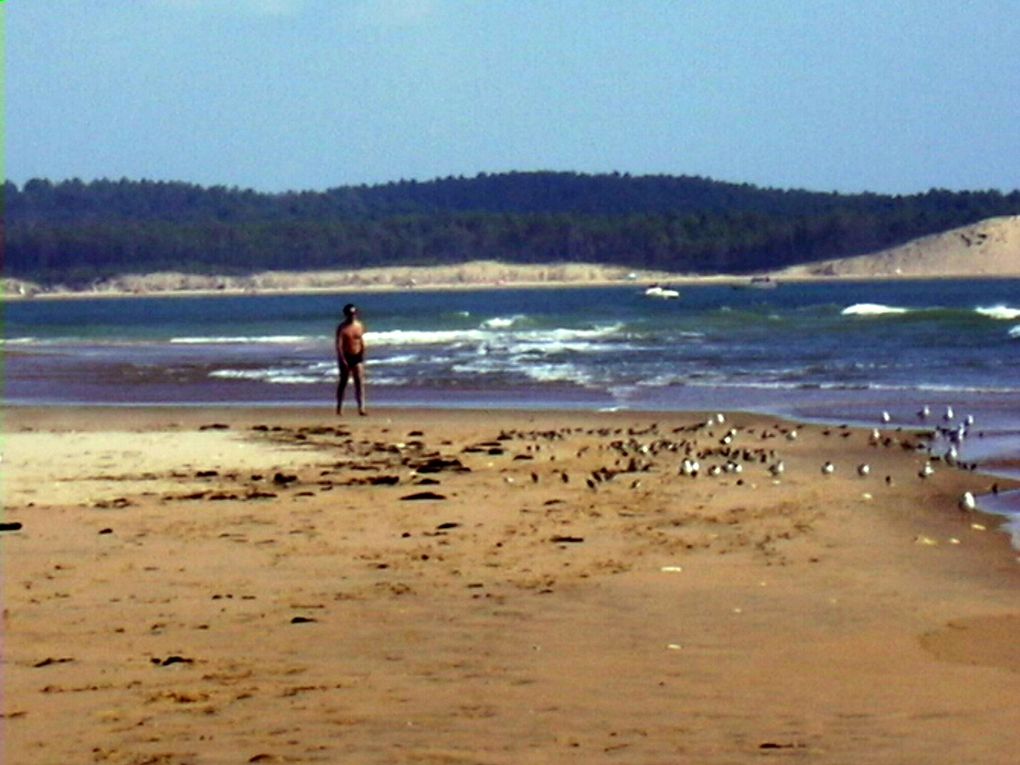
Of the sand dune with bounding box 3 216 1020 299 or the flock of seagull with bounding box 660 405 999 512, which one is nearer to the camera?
the flock of seagull with bounding box 660 405 999 512

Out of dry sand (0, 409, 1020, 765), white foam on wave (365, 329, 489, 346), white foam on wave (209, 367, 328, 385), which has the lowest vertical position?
white foam on wave (365, 329, 489, 346)

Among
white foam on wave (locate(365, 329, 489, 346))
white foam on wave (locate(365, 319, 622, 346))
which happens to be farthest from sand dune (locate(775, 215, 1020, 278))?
white foam on wave (locate(365, 329, 489, 346))

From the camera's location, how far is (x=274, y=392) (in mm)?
28156

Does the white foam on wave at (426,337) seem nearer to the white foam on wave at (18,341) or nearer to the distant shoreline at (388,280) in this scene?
the white foam on wave at (18,341)

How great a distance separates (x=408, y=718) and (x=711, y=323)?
1932 inches

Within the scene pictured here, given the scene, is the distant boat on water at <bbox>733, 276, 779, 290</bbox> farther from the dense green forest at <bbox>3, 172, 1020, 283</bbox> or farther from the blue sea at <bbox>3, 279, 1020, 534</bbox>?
the blue sea at <bbox>3, 279, 1020, 534</bbox>

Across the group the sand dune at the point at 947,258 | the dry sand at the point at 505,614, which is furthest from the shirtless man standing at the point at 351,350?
the sand dune at the point at 947,258

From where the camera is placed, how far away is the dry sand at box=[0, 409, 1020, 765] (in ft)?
22.1

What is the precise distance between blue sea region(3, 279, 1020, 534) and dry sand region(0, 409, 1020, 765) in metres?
3.87

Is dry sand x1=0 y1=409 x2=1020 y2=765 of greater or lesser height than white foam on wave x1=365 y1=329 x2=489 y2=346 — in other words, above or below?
above

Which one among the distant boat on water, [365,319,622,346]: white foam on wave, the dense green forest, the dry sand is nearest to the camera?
the dry sand

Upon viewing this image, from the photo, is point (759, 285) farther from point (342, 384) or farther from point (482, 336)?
point (342, 384)

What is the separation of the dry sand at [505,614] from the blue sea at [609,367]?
3.87 m

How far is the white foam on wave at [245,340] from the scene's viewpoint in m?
50.5
